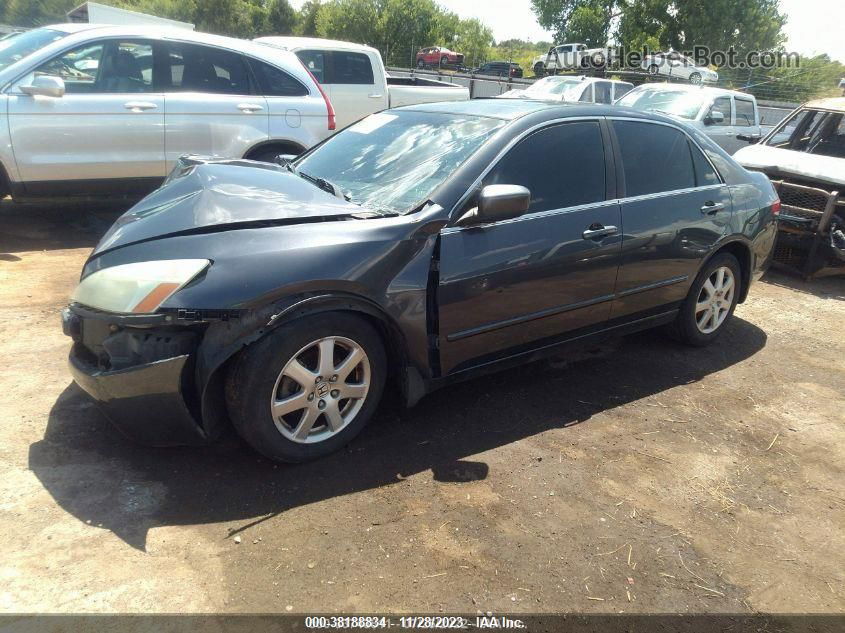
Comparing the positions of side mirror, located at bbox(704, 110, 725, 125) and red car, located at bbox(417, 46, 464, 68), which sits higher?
red car, located at bbox(417, 46, 464, 68)

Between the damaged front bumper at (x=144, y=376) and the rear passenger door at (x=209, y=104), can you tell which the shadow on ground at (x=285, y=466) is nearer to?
the damaged front bumper at (x=144, y=376)

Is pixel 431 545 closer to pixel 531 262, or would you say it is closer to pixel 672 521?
pixel 672 521

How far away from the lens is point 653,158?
4.40 metres

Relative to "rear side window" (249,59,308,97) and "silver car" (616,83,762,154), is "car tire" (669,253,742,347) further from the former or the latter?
"silver car" (616,83,762,154)

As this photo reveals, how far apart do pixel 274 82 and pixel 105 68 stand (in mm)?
1645

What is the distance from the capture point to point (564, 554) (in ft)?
9.08

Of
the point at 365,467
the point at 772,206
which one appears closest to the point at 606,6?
the point at 772,206

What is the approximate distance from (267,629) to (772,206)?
4.72 meters

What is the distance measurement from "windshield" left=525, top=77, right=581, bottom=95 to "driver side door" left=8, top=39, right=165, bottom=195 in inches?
359

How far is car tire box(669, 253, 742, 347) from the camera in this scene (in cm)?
478

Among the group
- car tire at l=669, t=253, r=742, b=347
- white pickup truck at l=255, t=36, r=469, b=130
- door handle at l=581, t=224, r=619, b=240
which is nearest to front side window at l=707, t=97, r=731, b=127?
white pickup truck at l=255, t=36, r=469, b=130

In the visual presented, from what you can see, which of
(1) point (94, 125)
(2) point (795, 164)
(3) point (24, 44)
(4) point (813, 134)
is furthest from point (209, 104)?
(4) point (813, 134)

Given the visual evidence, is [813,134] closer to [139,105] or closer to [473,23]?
[139,105]

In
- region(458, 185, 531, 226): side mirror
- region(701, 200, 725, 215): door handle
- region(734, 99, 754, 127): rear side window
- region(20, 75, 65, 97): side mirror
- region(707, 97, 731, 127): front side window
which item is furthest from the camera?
region(734, 99, 754, 127): rear side window
